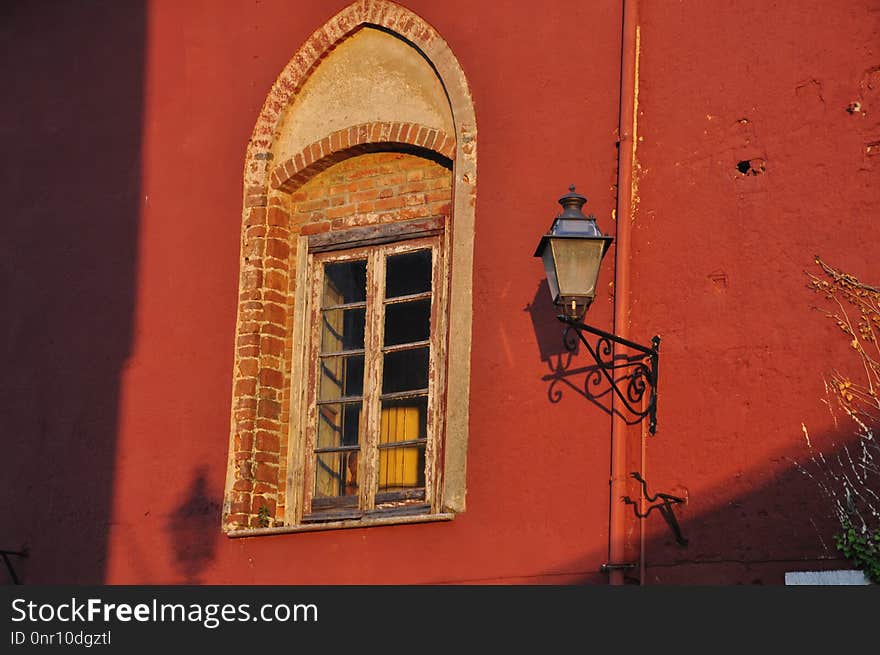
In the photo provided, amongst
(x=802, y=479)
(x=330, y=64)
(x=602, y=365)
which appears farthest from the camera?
(x=330, y=64)

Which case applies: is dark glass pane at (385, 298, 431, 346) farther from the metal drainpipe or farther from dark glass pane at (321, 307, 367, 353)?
the metal drainpipe

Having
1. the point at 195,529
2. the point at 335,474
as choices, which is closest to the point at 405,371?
the point at 335,474

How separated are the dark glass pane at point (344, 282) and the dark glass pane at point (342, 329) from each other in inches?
2.4

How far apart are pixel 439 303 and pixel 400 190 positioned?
0.70 metres

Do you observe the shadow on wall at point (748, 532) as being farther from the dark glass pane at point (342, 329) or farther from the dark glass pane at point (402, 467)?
the dark glass pane at point (342, 329)

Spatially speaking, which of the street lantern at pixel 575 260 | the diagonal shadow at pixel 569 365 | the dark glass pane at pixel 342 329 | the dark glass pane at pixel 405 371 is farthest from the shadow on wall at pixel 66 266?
the street lantern at pixel 575 260

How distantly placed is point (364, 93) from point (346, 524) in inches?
91.1

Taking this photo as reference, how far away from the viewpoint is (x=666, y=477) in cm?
729

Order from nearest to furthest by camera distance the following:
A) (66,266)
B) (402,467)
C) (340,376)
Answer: (402,467) < (340,376) < (66,266)

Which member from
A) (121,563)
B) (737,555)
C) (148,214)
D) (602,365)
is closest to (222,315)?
(148,214)

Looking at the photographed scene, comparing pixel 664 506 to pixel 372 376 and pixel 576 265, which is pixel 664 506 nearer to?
pixel 576 265

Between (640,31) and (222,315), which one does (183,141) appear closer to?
(222,315)

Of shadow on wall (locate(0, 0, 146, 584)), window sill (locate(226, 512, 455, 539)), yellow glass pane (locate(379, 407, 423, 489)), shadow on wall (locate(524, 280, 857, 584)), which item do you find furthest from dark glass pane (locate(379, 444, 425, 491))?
shadow on wall (locate(0, 0, 146, 584))

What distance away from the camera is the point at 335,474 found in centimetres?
856
